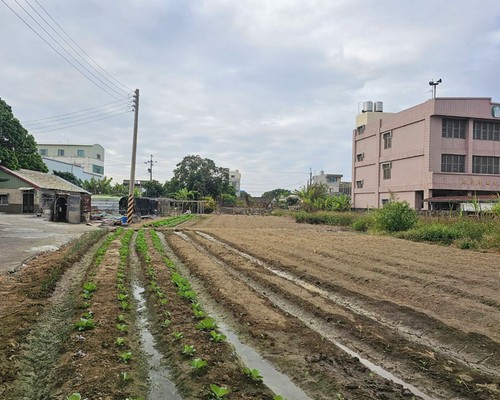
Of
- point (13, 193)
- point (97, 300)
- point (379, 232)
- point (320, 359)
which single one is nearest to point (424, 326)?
point (320, 359)

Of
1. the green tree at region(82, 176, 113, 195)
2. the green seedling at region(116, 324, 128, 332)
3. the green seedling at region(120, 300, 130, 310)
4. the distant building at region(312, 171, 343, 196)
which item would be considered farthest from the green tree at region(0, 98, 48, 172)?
the distant building at region(312, 171, 343, 196)

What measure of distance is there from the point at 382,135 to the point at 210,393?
43113mm

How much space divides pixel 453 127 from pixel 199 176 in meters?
39.5

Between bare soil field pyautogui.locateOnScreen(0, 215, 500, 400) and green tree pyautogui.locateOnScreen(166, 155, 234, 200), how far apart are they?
53769 millimetres

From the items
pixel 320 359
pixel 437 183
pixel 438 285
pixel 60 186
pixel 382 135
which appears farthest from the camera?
pixel 382 135

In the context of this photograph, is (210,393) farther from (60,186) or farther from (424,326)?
(60,186)

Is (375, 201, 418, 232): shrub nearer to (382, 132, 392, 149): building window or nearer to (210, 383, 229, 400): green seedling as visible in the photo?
(210, 383, 229, 400): green seedling

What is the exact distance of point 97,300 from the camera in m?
6.66

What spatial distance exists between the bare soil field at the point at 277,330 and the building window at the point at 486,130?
3003 centimetres

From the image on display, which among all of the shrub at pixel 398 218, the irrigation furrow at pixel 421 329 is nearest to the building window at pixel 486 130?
the shrub at pixel 398 218

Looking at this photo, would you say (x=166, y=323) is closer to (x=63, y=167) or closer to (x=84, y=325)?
(x=84, y=325)

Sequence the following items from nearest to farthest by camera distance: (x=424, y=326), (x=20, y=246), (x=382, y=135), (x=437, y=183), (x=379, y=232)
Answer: (x=424, y=326), (x=20, y=246), (x=379, y=232), (x=437, y=183), (x=382, y=135)

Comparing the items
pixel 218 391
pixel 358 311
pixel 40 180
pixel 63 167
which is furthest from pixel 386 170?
pixel 63 167

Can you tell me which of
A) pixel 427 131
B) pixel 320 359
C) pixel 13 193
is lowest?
pixel 320 359
